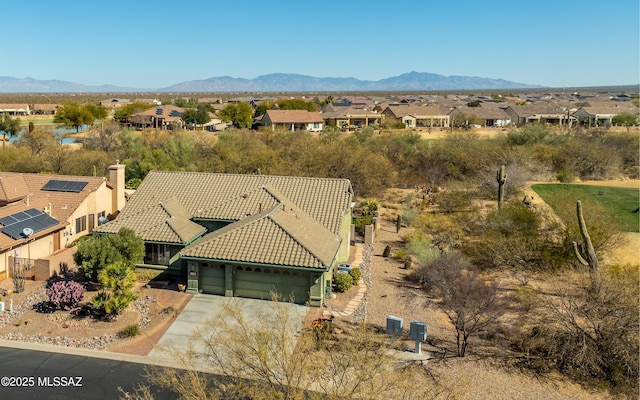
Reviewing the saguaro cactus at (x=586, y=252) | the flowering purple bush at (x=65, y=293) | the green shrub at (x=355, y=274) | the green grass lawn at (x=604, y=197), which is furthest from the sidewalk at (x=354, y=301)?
the green grass lawn at (x=604, y=197)

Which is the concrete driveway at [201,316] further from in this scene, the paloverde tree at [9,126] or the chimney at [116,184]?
the paloverde tree at [9,126]

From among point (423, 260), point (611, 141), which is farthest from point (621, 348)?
point (611, 141)

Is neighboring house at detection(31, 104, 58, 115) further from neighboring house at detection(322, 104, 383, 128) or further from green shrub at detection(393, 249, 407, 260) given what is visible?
green shrub at detection(393, 249, 407, 260)

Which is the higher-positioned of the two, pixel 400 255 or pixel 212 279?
pixel 212 279

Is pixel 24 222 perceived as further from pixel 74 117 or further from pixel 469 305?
pixel 74 117

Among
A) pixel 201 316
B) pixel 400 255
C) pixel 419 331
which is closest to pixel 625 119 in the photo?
pixel 400 255

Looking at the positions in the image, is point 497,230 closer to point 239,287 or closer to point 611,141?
point 239,287
